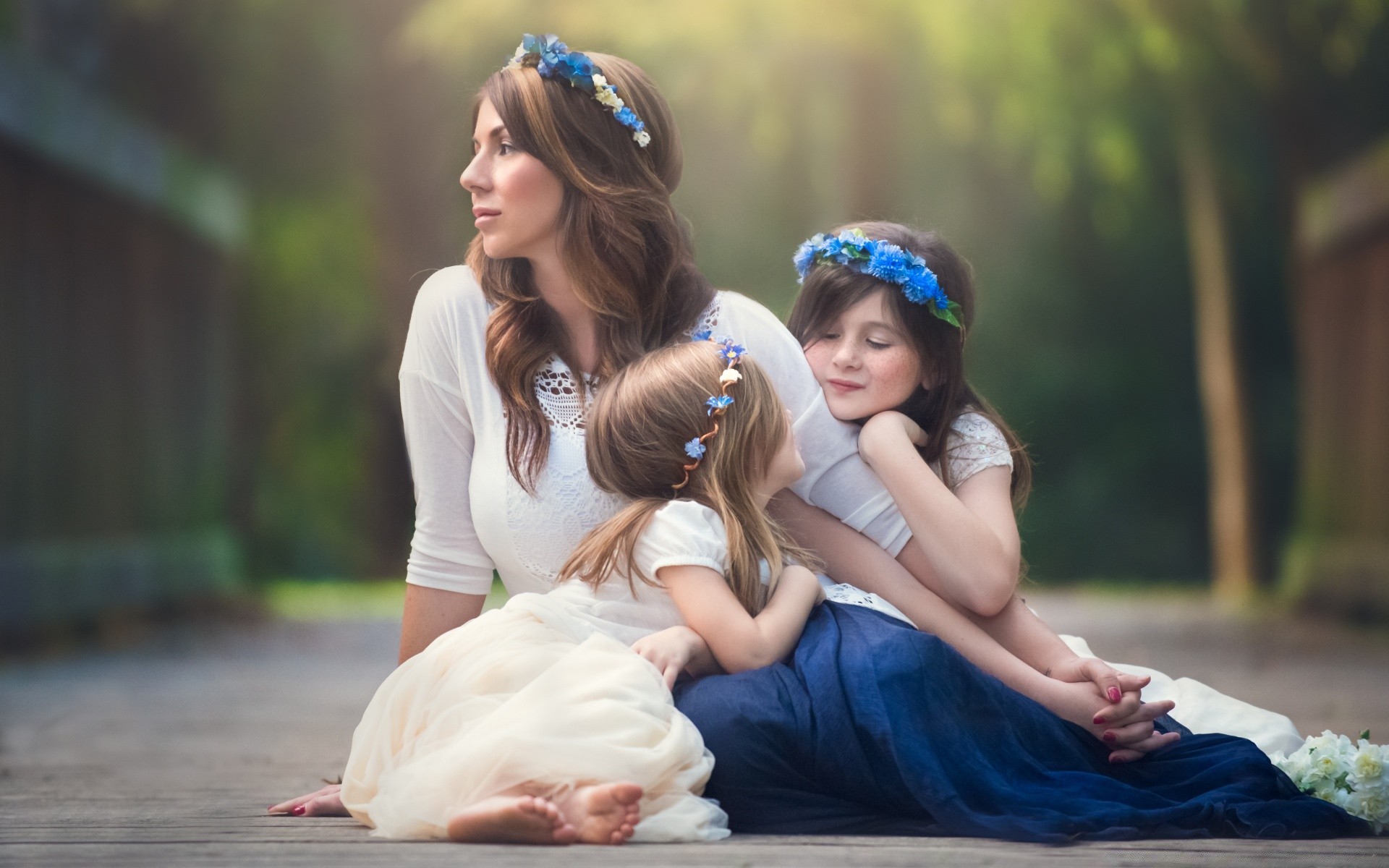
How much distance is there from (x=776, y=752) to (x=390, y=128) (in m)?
9.58

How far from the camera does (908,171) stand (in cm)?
1550

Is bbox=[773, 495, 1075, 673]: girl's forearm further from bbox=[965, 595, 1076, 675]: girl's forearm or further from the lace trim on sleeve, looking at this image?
the lace trim on sleeve

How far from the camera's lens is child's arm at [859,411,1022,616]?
2840 millimetres

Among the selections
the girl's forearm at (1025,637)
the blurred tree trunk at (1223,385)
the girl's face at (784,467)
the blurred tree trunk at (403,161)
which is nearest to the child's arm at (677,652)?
the girl's face at (784,467)

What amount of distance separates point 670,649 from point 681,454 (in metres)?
0.37

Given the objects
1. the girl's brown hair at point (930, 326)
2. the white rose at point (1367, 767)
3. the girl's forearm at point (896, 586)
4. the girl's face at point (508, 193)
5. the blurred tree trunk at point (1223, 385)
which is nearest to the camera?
the white rose at point (1367, 767)

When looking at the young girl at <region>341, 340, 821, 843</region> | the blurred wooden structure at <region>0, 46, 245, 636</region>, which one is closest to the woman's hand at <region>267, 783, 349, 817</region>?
the young girl at <region>341, 340, 821, 843</region>

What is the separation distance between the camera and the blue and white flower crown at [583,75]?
9.95 ft

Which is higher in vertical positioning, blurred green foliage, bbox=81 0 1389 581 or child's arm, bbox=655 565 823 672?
blurred green foliage, bbox=81 0 1389 581

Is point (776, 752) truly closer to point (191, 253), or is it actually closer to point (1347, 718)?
point (1347, 718)

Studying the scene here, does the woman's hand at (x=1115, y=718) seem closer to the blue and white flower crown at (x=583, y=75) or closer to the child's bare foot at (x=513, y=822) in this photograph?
the child's bare foot at (x=513, y=822)

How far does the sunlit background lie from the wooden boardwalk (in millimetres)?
946

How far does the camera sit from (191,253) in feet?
35.3

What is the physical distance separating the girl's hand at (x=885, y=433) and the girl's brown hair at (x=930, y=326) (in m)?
0.08
